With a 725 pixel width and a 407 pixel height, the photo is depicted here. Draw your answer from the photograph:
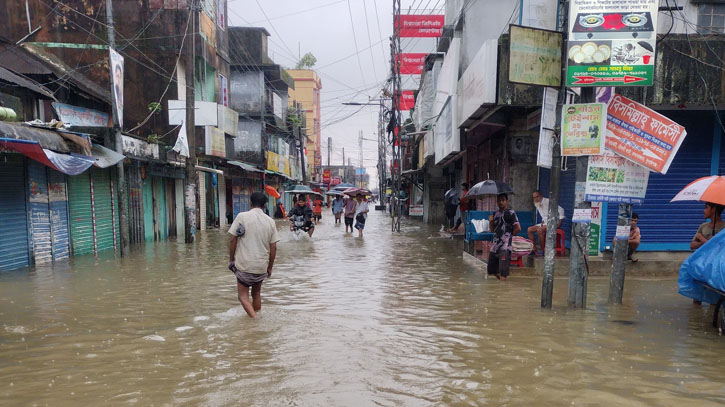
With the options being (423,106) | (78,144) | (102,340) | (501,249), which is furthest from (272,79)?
(102,340)

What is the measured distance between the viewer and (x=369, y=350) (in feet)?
17.7

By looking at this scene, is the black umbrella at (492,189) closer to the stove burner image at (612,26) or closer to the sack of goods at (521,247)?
the sack of goods at (521,247)

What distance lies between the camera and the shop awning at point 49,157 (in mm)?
9359

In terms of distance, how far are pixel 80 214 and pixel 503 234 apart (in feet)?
38.9

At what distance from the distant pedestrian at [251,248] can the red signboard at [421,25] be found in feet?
90.5

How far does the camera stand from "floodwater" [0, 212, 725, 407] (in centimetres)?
416

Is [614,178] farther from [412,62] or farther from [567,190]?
[412,62]

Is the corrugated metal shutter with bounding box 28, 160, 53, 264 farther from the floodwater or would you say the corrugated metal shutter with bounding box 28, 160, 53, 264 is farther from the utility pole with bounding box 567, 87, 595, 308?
the utility pole with bounding box 567, 87, 595, 308

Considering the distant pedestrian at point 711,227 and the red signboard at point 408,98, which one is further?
the red signboard at point 408,98

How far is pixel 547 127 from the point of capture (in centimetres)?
693

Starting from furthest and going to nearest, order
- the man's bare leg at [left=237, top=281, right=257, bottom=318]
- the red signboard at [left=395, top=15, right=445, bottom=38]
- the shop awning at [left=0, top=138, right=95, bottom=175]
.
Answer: the red signboard at [left=395, top=15, right=445, bottom=38]
the shop awning at [left=0, top=138, right=95, bottom=175]
the man's bare leg at [left=237, top=281, right=257, bottom=318]

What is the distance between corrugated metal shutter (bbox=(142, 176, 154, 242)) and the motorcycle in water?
18.2ft

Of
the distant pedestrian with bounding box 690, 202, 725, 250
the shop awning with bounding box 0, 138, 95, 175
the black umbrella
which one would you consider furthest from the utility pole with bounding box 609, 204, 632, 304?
the shop awning with bounding box 0, 138, 95, 175

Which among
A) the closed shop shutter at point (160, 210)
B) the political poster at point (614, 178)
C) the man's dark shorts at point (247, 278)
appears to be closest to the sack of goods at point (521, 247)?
the political poster at point (614, 178)
